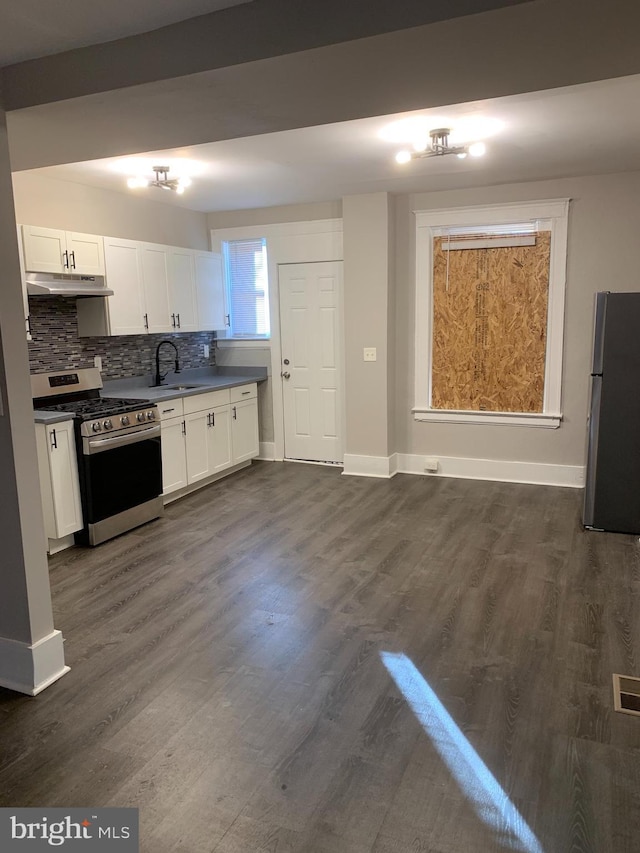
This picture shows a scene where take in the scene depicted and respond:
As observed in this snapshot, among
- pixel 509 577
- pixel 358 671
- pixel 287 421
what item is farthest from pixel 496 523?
pixel 287 421

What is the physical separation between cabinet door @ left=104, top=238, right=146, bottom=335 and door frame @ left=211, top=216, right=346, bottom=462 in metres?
1.49

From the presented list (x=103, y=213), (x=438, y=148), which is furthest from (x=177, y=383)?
(x=438, y=148)

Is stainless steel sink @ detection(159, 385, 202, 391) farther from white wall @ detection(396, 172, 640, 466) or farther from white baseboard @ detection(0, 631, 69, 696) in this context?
white baseboard @ detection(0, 631, 69, 696)

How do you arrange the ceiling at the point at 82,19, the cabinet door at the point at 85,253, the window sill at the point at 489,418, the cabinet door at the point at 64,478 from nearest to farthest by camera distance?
1. the ceiling at the point at 82,19
2. the cabinet door at the point at 64,478
3. the cabinet door at the point at 85,253
4. the window sill at the point at 489,418

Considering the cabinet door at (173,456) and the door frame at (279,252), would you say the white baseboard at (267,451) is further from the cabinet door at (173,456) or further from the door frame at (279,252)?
the cabinet door at (173,456)

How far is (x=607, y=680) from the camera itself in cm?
249

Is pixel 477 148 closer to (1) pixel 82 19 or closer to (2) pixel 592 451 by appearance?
(2) pixel 592 451

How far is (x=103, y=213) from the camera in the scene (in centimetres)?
483

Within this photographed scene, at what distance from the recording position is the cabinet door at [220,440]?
17.5 feet

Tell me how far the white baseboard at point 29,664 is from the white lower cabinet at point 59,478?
54.4 inches

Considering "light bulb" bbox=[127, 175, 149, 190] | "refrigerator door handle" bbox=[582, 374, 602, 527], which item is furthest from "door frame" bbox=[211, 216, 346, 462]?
"refrigerator door handle" bbox=[582, 374, 602, 527]

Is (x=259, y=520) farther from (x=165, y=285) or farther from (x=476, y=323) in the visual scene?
(x=476, y=323)

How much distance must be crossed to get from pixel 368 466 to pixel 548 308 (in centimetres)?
208

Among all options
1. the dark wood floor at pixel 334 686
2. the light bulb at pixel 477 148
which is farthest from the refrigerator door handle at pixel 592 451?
the light bulb at pixel 477 148
